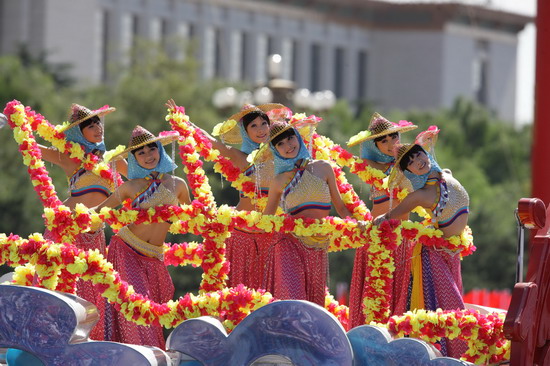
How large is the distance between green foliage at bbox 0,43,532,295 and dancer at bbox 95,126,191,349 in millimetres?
9575

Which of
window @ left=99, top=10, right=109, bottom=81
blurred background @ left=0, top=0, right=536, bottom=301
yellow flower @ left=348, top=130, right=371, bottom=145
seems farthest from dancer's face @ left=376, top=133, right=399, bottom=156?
window @ left=99, top=10, right=109, bottom=81

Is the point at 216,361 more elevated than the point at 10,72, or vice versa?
the point at 10,72

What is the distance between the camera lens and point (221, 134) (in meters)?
9.84

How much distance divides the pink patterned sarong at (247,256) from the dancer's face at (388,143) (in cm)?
98

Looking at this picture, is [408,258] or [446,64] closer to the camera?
[408,258]

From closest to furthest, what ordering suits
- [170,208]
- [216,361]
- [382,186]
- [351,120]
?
[216,361]
[170,208]
[382,186]
[351,120]

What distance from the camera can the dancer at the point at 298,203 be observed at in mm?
8547

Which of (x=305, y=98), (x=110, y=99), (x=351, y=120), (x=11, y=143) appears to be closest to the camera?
(x=305, y=98)

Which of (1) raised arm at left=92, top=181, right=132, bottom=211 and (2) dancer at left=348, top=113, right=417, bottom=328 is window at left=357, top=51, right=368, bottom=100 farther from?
(1) raised arm at left=92, top=181, right=132, bottom=211

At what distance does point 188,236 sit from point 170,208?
494 inches

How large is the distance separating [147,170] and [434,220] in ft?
6.22

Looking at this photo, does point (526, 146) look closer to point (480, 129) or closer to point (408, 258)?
point (480, 129)

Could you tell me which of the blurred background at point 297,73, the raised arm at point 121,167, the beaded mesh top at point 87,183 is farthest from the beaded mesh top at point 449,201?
the blurred background at point 297,73

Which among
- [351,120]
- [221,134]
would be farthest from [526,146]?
[221,134]
